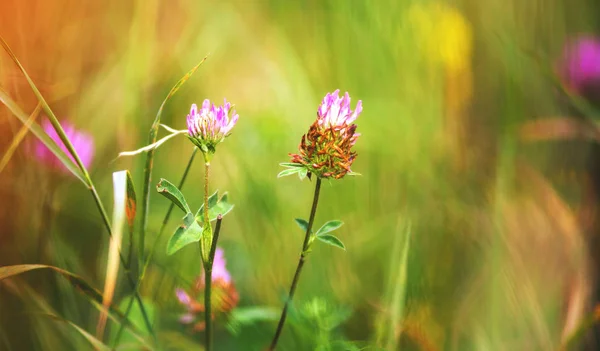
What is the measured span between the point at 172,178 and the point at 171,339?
452 millimetres

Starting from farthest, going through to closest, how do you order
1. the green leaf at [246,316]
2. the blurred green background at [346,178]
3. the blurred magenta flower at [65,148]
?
the blurred magenta flower at [65,148], the blurred green background at [346,178], the green leaf at [246,316]

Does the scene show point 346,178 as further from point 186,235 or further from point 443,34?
point 186,235

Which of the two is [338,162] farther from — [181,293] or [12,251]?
[12,251]

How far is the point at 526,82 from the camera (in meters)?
1.35

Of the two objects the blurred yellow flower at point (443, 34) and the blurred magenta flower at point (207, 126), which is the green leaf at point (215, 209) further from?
the blurred yellow flower at point (443, 34)

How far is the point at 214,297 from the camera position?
80 centimetres

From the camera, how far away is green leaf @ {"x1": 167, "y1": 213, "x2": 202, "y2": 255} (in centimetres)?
56

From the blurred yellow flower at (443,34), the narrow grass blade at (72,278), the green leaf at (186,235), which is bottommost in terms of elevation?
the narrow grass blade at (72,278)

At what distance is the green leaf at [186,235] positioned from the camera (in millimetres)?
562

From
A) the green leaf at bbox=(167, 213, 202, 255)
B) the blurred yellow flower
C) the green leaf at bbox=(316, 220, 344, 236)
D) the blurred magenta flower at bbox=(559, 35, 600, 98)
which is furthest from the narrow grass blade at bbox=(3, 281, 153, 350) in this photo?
the blurred magenta flower at bbox=(559, 35, 600, 98)

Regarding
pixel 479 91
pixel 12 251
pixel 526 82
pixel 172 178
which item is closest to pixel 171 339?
pixel 12 251

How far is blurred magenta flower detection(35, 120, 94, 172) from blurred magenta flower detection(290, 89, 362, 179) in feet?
1.74

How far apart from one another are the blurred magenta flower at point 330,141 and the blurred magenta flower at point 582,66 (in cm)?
100

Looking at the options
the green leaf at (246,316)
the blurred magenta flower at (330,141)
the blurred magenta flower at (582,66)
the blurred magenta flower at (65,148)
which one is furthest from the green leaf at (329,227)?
the blurred magenta flower at (582,66)
